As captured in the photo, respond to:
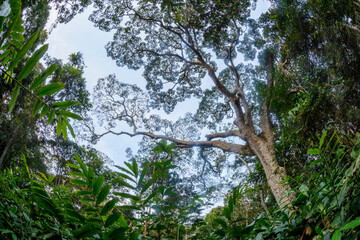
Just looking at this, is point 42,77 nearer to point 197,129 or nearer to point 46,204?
point 46,204

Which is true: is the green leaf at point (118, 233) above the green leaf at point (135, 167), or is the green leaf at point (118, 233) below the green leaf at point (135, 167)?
below

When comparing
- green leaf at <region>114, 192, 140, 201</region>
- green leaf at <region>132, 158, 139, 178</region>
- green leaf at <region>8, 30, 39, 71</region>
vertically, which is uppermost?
green leaf at <region>8, 30, 39, 71</region>

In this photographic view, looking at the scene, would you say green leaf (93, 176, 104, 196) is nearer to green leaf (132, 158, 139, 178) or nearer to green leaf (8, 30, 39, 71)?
green leaf (132, 158, 139, 178)

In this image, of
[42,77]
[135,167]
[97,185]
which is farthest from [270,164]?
[42,77]

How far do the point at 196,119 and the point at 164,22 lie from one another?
357cm


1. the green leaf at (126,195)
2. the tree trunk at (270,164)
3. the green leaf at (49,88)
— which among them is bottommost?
the green leaf at (126,195)

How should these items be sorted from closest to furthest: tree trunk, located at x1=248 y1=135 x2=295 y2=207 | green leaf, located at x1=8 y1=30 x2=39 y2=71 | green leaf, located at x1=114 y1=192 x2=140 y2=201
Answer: green leaf, located at x1=8 y1=30 x2=39 y2=71
green leaf, located at x1=114 y1=192 x2=140 y2=201
tree trunk, located at x1=248 y1=135 x2=295 y2=207

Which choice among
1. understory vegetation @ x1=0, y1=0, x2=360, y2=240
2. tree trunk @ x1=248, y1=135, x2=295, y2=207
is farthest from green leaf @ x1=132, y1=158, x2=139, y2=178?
tree trunk @ x1=248, y1=135, x2=295, y2=207

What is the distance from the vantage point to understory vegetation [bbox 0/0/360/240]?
19.7 inches

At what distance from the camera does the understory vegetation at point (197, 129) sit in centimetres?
50

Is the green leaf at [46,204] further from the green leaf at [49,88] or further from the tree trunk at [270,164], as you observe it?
the tree trunk at [270,164]

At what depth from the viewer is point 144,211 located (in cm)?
61

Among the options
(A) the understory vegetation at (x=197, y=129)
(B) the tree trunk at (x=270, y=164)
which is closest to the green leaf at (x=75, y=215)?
(A) the understory vegetation at (x=197, y=129)

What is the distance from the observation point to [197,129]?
351 inches
